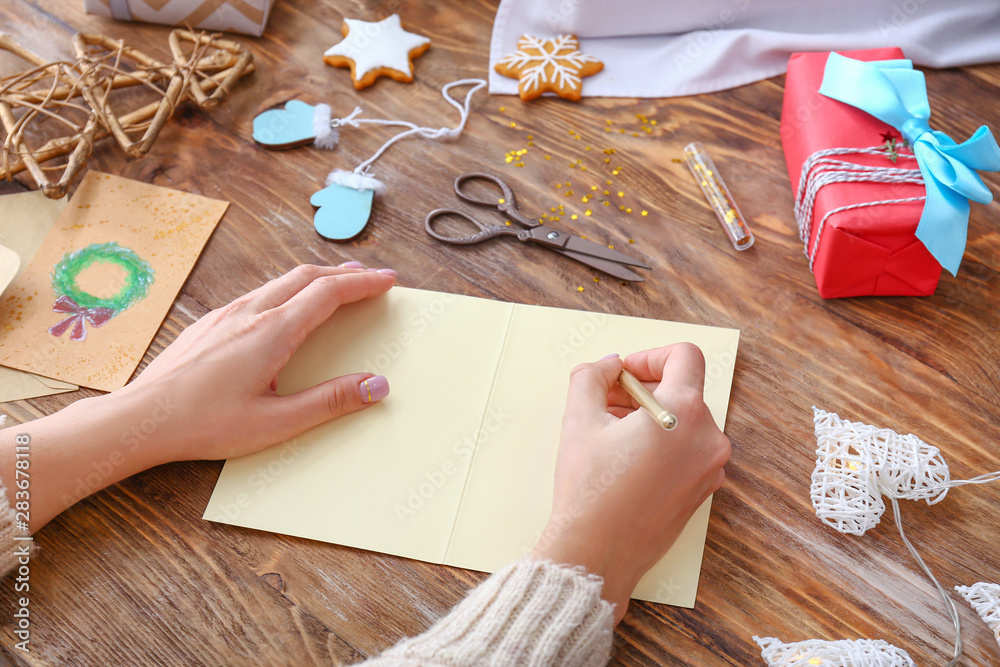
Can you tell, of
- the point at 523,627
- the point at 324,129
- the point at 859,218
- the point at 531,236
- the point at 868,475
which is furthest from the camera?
the point at 324,129

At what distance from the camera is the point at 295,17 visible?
3.95ft

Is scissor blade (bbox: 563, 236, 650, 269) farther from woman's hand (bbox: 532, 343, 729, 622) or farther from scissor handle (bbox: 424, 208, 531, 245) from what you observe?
woman's hand (bbox: 532, 343, 729, 622)

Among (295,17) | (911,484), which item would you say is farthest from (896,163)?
(295,17)

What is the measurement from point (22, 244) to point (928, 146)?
1.22 m

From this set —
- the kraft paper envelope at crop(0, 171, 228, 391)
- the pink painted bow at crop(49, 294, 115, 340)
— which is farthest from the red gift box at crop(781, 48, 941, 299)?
the pink painted bow at crop(49, 294, 115, 340)

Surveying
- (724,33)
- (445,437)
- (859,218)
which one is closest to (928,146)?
(859,218)

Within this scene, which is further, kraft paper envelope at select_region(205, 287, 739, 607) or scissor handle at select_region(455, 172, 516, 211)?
scissor handle at select_region(455, 172, 516, 211)

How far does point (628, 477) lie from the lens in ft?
2.29

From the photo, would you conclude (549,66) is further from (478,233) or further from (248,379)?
(248,379)

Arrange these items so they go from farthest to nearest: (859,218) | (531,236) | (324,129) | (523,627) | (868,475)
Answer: (324,129) → (531,236) → (859,218) → (868,475) → (523,627)

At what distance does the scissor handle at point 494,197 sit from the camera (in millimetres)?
985

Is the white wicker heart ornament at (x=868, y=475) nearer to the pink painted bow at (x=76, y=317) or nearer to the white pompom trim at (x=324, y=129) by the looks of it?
the white pompom trim at (x=324, y=129)

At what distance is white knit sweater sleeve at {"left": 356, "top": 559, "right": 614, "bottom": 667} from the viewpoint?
0.62 metres

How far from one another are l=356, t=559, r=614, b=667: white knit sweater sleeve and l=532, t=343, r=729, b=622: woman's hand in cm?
3
